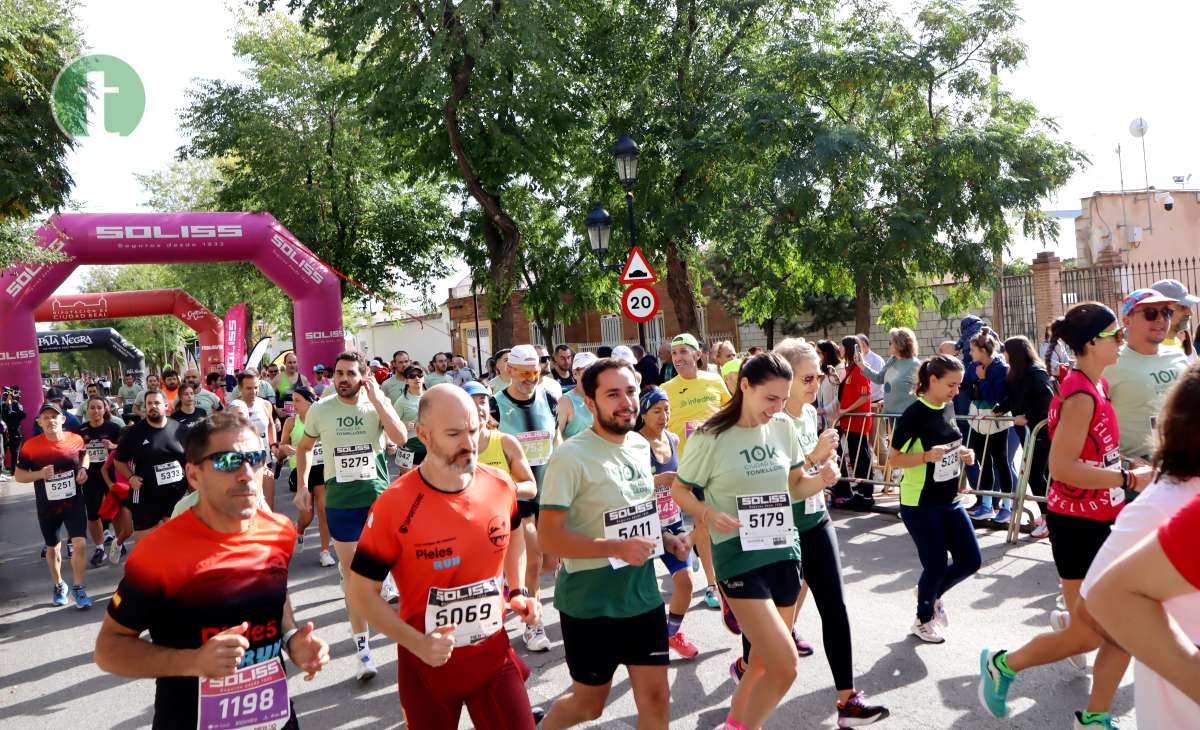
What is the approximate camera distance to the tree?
10.5 meters

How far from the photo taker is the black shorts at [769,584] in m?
4.02

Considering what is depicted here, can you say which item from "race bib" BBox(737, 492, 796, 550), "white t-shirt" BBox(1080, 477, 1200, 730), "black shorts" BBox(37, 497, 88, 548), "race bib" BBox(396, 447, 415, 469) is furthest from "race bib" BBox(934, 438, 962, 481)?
"black shorts" BBox(37, 497, 88, 548)

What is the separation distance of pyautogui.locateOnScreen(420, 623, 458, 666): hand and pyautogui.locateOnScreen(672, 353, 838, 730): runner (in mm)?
1363

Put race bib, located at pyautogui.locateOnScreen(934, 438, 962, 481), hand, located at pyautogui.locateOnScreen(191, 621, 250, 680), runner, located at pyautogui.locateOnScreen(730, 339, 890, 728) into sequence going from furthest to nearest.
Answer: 1. race bib, located at pyautogui.locateOnScreen(934, 438, 962, 481)
2. runner, located at pyautogui.locateOnScreen(730, 339, 890, 728)
3. hand, located at pyautogui.locateOnScreen(191, 621, 250, 680)

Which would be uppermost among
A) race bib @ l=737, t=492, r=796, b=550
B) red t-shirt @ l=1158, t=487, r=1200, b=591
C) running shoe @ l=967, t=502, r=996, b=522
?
red t-shirt @ l=1158, t=487, r=1200, b=591

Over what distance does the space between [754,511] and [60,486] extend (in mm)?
7046

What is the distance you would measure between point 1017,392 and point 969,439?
1.03 meters

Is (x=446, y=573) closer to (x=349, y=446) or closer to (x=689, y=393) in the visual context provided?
(x=349, y=446)

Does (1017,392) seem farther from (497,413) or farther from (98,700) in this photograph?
(98,700)

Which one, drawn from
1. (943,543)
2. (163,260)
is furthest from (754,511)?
(163,260)

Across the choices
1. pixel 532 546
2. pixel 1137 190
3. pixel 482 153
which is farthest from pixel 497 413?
pixel 1137 190

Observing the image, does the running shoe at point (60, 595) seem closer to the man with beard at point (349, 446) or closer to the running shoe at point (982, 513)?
the man with beard at point (349, 446)

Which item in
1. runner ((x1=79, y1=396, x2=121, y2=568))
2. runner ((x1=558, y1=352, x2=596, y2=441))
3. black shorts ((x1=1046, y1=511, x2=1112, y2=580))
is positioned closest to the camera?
black shorts ((x1=1046, y1=511, x2=1112, y2=580))

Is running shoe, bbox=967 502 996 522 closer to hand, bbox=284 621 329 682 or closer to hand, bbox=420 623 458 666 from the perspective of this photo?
hand, bbox=420 623 458 666
